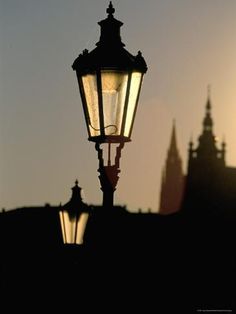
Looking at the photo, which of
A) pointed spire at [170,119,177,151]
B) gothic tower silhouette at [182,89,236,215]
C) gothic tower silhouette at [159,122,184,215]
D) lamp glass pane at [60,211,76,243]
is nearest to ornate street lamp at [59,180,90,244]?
lamp glass pane at [60,211,76,243]

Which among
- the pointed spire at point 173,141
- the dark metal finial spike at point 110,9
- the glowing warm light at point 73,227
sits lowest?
the glowing warm light at point 73,227

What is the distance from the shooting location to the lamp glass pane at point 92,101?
9.52 metres

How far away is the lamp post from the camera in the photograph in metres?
9.48

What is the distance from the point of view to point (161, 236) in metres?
112

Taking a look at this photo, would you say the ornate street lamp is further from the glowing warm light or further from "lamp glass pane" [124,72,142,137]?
"lamp glass pane" [124,72,142,137]

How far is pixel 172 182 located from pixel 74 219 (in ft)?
519

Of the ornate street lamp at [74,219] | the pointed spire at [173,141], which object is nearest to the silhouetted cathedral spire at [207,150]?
the pointed spire at [173,141]

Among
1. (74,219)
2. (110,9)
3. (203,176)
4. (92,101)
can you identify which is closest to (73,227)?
(74,219)

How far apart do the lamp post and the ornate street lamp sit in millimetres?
5434

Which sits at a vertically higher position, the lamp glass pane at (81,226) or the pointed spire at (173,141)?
the pointed spire at (173,141)

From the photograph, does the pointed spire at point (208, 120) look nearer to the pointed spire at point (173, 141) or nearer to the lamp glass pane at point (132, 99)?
the pointed spire at point (173, 141)

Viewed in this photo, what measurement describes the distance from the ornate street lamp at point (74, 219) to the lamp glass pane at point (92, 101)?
18.1 ft

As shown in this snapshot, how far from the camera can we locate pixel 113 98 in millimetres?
9492

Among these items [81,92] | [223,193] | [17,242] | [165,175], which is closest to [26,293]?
[17,242]
